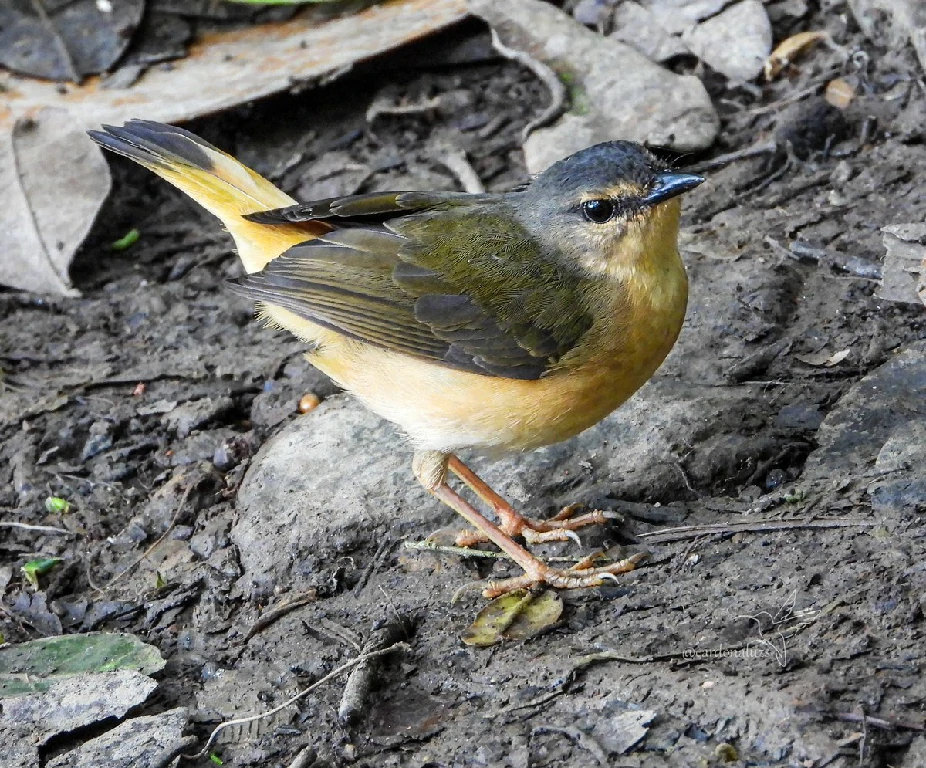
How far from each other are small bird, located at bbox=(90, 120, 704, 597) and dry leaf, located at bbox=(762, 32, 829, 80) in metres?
2.71

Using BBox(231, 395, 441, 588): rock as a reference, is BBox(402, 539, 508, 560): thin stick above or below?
below

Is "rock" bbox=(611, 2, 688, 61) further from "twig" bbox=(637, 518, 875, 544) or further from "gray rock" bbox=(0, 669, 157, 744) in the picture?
"gray rock" bbox=(0, 669, 157, 744)

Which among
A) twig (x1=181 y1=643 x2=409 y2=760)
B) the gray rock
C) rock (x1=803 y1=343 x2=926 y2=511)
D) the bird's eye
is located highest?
the bird's eye

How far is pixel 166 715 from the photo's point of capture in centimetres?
399

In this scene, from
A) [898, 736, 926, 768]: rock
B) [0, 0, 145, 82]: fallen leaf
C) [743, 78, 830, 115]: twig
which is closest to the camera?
[898, 736, 926, 768]: rock

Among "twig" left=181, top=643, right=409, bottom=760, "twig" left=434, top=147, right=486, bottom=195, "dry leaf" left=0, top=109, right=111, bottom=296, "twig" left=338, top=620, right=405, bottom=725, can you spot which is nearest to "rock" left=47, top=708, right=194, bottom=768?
"twig" left=181, top=643, right=409, bottom=760

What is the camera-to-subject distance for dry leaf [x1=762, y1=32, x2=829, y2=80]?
6.97m

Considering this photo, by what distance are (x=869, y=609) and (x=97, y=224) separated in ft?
17.0

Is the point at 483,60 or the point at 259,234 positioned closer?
the point at 259,234

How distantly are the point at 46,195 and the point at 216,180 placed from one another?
1696 millimetres

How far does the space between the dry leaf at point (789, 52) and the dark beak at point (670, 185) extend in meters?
3.04

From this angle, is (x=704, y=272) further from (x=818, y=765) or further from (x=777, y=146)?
(x=818, y=765)

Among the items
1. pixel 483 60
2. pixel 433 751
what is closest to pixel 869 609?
pixel 433 751

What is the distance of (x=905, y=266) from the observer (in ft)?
17.5
